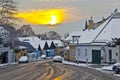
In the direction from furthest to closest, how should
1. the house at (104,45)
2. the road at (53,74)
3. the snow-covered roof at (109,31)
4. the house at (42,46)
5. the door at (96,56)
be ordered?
the house at (42,46), the door at (96,56), the snow-covered roof at (109,31), the house at (104,45), the road at (53,74)

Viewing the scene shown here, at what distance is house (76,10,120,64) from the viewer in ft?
201

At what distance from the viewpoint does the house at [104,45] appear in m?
61.3

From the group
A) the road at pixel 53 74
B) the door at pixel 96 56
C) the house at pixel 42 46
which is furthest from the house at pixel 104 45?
the house at pixel 42 46

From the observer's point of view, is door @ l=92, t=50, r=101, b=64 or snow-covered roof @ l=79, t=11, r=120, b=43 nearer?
snow-covered roof @ l=79, t=11, r=120, b=43

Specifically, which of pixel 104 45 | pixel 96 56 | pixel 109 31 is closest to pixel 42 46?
pixel 96 56

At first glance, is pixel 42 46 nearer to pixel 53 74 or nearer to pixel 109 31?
pixel 109 31

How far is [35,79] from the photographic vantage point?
96.4ft

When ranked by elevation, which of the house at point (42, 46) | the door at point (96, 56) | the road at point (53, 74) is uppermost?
the house at point (42, 46)

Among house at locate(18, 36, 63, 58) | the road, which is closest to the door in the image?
the road

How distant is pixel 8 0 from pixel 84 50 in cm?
1810

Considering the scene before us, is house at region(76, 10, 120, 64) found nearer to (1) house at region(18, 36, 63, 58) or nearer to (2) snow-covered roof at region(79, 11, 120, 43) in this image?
(2) snow-covered roof at region(79, 11, 120, 43)

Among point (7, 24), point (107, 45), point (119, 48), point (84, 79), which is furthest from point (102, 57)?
point (84, 79)

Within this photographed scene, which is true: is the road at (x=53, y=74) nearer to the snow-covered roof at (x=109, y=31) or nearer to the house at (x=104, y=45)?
the house at (x=104, y=45)

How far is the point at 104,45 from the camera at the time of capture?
63844 mm
